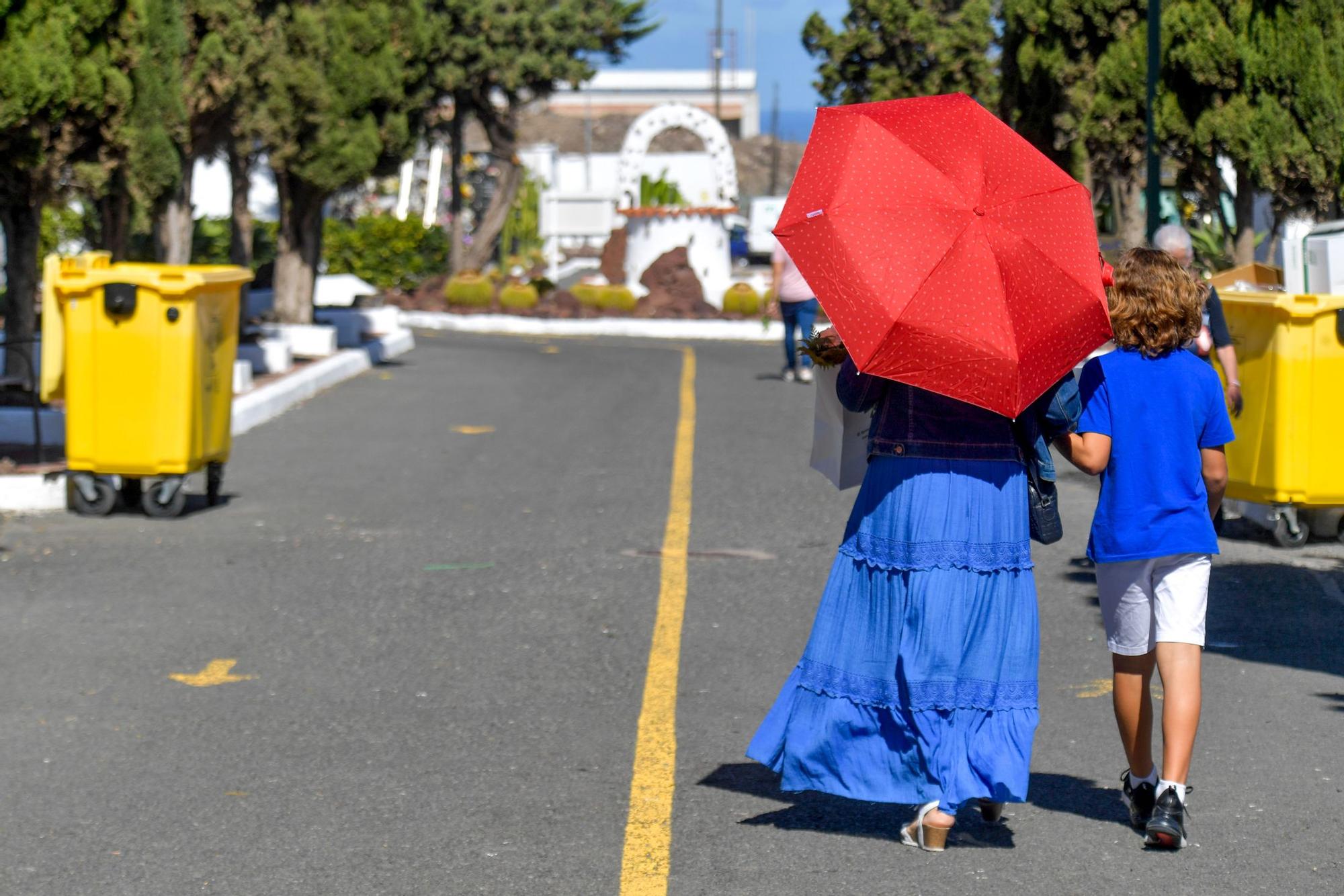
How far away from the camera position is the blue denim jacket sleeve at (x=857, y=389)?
4.75 meters

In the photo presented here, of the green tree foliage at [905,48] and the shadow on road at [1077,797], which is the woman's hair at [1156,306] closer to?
the shadow on road at [1077,797]

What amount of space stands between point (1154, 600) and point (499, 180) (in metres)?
33.2

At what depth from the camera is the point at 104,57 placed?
1292cm

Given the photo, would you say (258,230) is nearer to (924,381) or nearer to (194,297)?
(194,297)

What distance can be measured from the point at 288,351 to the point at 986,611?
14.0 meters

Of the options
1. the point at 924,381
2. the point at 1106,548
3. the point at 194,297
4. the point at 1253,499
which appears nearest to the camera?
the point at 924,381

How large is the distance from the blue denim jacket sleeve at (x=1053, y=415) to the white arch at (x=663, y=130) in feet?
91.2

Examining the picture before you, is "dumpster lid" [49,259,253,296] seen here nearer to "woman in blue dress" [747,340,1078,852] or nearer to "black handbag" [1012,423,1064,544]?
"woman in blue dress" [747,340,1078,852]

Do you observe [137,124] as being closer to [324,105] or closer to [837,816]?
[324,105]

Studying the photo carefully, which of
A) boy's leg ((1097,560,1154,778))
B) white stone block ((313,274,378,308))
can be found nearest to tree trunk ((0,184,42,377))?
boy's leg ((1097,560,1154,778))

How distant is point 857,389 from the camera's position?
4.78 m

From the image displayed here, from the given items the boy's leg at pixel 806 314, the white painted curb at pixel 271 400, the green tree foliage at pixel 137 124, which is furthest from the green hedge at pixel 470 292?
the green tree foliage at pixel 137 124

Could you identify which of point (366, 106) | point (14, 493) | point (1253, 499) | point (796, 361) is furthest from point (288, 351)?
point (1253, 499)

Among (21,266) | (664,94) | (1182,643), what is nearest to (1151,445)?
(1182,643)
